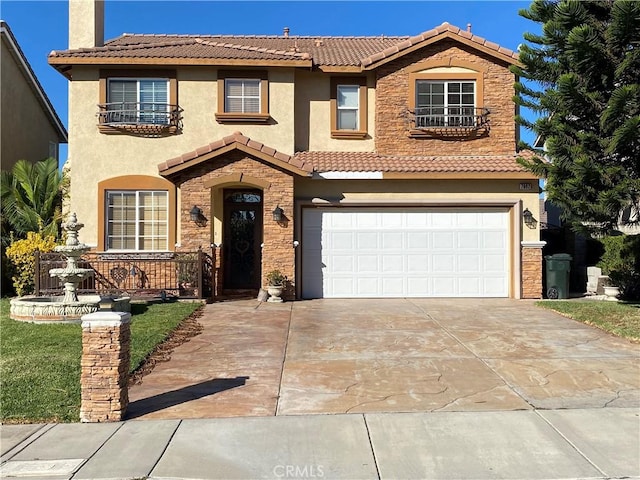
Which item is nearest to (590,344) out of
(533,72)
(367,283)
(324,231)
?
(533,72)

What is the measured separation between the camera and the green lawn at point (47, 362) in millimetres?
5555

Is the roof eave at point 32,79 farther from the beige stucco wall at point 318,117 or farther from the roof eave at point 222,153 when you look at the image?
the beige stucco wall at point 318,117

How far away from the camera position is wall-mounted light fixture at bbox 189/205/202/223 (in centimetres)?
1353

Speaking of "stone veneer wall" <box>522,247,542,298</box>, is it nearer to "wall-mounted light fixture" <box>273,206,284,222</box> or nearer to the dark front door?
"wall-mounted light fixture" <box>273,206,284,222</box>

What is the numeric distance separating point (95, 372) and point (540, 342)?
680 centimetres

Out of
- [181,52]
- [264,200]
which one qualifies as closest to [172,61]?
[181,52]

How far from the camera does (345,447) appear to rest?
4.68 m

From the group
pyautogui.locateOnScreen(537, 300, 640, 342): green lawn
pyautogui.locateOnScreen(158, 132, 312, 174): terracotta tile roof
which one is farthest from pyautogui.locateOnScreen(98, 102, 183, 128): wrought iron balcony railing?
pyautogui.locateOnScreen(537, 300, 640, 342): green lawn

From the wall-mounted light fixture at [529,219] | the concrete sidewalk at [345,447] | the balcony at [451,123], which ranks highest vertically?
the balcony at [451,123]

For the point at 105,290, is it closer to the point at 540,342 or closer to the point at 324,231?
the point at 324,231

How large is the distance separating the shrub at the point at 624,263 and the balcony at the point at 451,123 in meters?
4.75

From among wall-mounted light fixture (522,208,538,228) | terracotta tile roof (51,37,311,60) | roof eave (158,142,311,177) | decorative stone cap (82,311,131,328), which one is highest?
terracotta tile roof (51,37,311,60)

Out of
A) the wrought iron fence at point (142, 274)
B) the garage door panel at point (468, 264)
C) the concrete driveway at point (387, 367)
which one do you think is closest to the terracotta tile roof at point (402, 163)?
the garage door panel at point (468, 264)

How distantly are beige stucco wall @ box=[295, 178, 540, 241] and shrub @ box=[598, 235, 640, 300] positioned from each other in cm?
233
